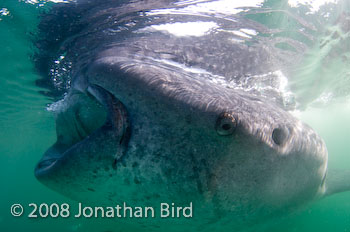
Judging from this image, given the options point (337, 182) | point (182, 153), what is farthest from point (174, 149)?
point (337, 182)

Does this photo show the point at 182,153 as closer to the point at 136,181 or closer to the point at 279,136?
the point at 136,181

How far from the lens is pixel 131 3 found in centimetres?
505

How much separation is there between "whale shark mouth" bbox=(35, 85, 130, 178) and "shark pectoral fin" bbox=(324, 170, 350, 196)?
5.97 m

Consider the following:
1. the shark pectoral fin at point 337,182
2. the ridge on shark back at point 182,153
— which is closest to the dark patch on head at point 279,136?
the ridge on shark back at point 182,153

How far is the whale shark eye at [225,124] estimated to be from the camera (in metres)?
2.02

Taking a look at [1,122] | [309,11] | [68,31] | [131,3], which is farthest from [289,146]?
[1,122]

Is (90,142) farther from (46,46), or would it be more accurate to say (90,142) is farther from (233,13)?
(46,46)

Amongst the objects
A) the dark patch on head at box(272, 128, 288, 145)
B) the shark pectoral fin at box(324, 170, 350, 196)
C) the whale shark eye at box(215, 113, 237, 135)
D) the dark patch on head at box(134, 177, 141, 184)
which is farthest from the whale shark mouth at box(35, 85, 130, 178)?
the shark pectoral fin at box(324, 170, 350, 196)

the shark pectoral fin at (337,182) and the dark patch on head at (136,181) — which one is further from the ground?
the dark patch on head at (136,181)

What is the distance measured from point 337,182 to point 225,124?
6406 mm

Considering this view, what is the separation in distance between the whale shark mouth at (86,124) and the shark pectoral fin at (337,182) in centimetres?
597

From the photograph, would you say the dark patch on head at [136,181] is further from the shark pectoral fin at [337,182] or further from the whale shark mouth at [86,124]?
the shark pectoral fin at [337,182]

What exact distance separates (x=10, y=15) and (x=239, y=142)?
685 centimetres

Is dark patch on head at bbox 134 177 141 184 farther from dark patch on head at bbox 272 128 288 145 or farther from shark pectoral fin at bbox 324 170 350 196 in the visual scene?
shark pectoral fin at bbox 324 170 350 196
